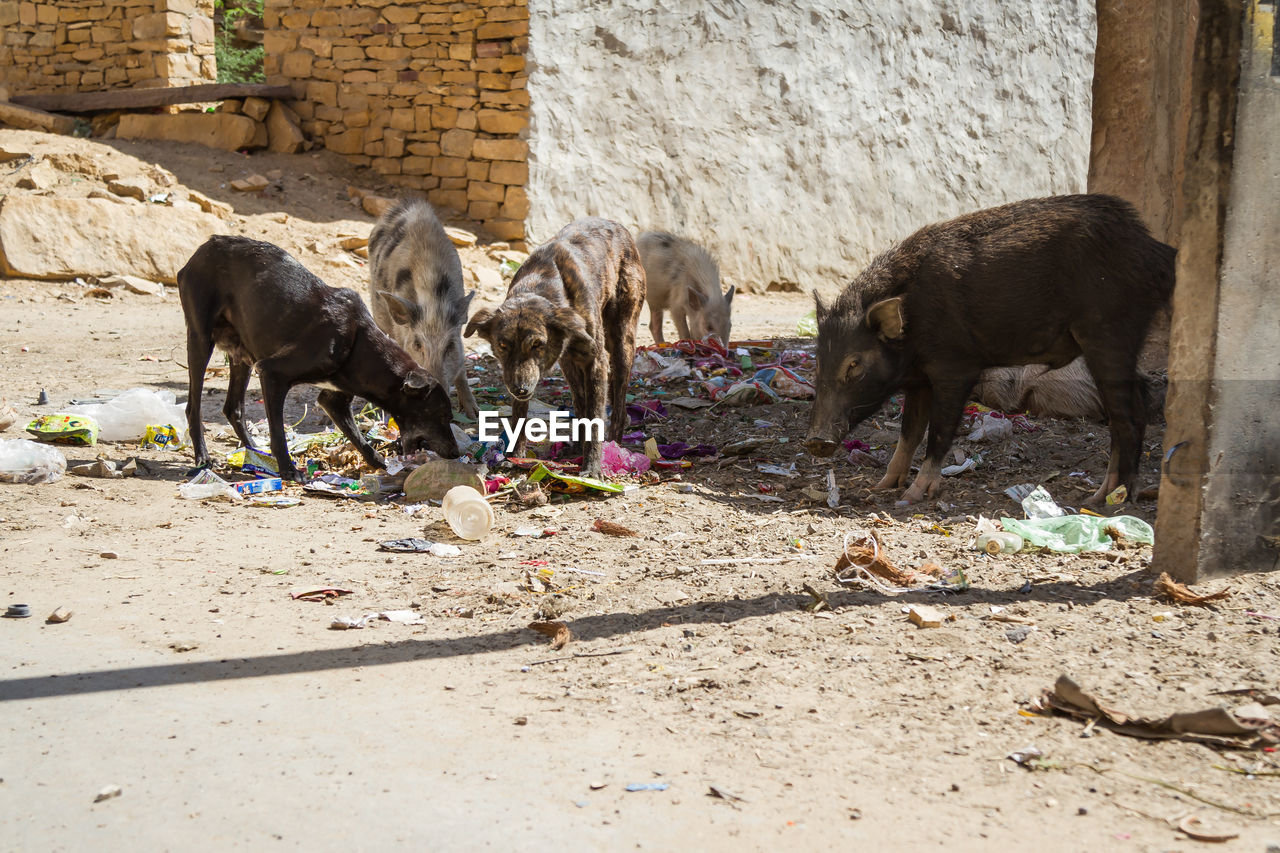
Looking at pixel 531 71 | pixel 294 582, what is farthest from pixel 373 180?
pixel 294 582

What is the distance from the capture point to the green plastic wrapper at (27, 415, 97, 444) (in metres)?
7.16

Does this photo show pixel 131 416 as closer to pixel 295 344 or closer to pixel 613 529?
pixel 295 344

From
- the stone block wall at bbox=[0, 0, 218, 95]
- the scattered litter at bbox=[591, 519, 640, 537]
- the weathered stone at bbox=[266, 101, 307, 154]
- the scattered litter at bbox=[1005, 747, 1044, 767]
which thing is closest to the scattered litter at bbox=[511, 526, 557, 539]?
the scattered litter at bbox=[591, 519, 640, 537]

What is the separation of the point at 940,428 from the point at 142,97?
13581 mm

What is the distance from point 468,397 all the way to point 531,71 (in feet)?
25.5

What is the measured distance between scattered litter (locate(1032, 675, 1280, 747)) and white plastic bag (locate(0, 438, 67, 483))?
18.8 ft

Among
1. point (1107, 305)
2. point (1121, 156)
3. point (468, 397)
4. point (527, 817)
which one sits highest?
point (1121, 156)

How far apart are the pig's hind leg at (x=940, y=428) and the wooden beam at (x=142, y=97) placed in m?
12.5

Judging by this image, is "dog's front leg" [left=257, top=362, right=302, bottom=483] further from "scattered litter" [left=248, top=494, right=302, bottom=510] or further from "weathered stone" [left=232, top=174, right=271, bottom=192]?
"weathered stone" [left=232, top=174, right=271, bottom=192]

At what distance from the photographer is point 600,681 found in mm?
3783

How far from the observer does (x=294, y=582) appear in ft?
16.0

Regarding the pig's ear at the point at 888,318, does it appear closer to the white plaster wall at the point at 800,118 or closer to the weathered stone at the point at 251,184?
the white plaster wall at the point at 800,118

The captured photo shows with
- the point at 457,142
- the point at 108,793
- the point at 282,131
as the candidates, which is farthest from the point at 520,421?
the point at 282,131

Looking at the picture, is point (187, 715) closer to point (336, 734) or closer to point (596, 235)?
point (336, 734)
